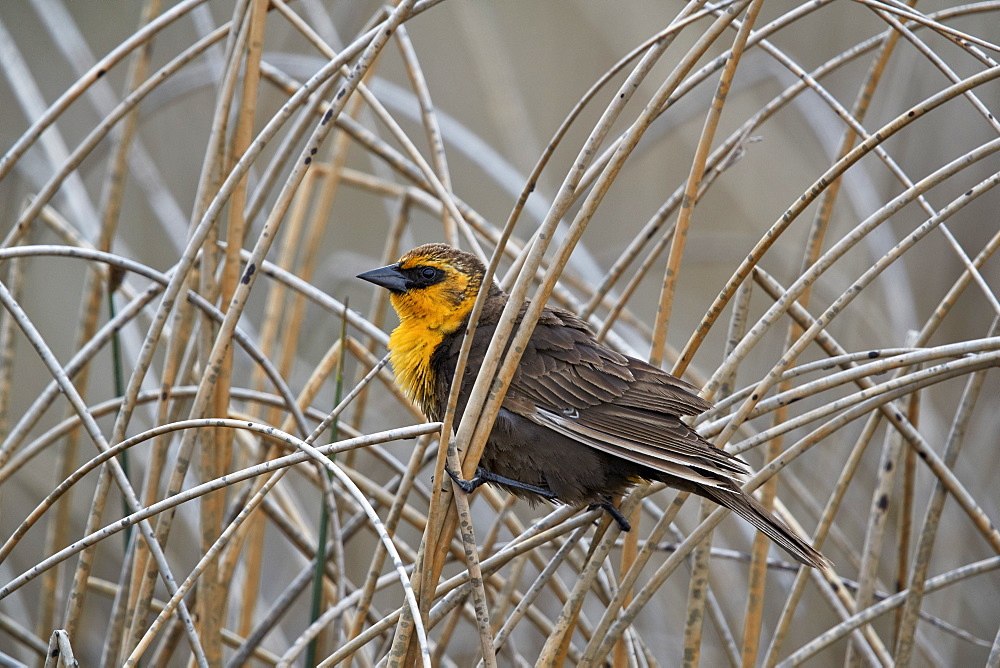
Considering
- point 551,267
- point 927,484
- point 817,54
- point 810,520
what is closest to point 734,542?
point 810,520

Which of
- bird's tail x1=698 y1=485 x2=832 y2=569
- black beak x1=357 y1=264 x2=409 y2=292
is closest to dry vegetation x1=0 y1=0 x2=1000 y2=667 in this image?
bird's tail x1=698 y1=485 x2=832 y2=569

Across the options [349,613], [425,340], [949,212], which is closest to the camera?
[949,212]

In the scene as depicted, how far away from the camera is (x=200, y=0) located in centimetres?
229

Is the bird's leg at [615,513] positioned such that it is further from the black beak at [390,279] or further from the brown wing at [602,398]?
the black beak at [390,279]

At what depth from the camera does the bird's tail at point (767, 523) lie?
6.27ft

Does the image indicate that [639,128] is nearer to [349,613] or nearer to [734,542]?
[349,613]

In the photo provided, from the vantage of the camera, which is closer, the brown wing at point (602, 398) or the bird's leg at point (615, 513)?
the bird's leg at point (615, 513)

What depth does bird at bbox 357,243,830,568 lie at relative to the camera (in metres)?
2.21

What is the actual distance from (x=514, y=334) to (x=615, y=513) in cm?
69

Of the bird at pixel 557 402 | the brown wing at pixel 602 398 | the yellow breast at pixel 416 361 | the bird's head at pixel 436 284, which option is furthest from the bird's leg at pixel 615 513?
the bird's head at pixel 436 284

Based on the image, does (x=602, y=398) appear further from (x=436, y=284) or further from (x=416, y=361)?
(x=436, y=284)

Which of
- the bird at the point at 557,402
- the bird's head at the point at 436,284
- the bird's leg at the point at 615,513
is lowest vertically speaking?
the bird's leg at the point at 615,513

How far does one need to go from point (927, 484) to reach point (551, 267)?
3339 mm

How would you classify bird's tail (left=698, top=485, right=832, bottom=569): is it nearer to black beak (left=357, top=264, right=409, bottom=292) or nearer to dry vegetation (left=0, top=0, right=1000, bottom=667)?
dry vegetation (left=0, top=0, right=1000, bottom=667)
